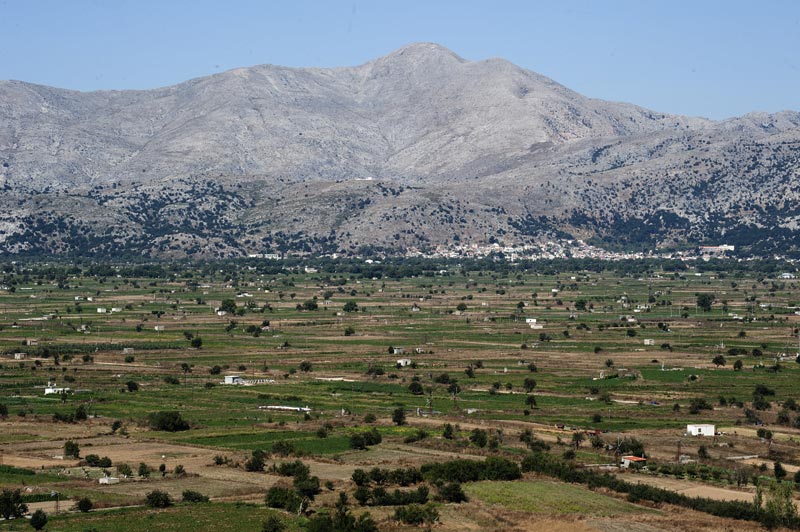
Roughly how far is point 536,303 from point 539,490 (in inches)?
4608

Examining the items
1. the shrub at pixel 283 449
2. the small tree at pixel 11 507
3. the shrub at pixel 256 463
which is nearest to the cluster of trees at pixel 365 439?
the shrub at pixel 283 449

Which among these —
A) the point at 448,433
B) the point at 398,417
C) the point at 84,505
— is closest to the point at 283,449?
the point at 448,433

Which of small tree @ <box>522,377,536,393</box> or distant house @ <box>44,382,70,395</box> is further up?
small tree @ <box>522,377,536,393</box>

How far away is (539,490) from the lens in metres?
60.3

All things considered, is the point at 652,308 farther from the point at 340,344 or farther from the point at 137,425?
the point at 137,425

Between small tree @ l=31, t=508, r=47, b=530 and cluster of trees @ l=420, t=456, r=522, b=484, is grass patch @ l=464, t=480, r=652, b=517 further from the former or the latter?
small tree @ l=31, t=508, r=47, b=530

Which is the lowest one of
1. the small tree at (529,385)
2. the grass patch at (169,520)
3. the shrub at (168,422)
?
the grass patch at (169,520)

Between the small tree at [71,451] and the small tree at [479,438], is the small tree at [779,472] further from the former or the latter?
the small tree at [71,451]

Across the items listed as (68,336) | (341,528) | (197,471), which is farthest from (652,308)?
(341,528)

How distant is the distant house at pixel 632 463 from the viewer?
66375 mm

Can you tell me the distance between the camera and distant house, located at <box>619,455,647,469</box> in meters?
66.4

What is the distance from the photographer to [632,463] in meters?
66.5

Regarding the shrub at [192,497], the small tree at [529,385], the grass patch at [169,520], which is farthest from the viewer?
the small tree at [529,385]

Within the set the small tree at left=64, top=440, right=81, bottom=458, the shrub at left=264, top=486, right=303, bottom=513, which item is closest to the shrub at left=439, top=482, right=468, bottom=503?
the shrub at left=264, top=486, right=303, bottom=513
